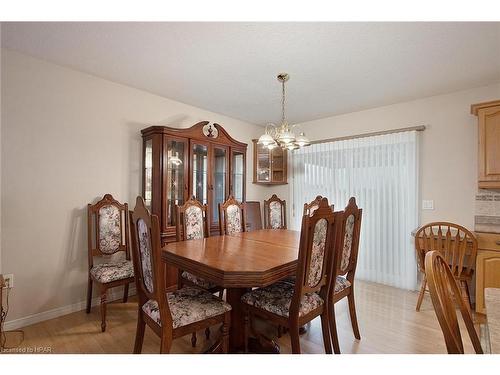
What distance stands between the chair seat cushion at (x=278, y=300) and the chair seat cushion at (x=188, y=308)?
0.20 m

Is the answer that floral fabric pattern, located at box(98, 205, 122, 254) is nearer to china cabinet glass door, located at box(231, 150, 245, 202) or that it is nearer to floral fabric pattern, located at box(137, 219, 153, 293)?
floral fabric pattern, located at box(137, 219, 153, 293)

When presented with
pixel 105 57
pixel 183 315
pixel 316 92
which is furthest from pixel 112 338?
pixel 316 92

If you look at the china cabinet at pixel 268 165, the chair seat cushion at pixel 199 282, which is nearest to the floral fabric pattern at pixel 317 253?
the chair seat cushion at pixel 199 282

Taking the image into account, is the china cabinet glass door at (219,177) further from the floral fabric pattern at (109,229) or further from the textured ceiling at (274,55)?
the floral fabric pattern at (109,229)

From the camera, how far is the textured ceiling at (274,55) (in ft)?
6.01

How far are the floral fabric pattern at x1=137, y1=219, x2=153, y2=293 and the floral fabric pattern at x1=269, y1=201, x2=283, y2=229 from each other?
238 centimetres

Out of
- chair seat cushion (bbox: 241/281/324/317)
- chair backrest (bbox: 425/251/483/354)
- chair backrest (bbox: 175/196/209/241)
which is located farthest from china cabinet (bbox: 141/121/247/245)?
chair backrest (bbox: 425/251/483/354)

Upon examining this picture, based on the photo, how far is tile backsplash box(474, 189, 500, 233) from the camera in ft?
8.86

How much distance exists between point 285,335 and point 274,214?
1.88 meters

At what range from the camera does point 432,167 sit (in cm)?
308

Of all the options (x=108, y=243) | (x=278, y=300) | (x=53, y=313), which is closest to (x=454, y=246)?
(x=278, y=300)

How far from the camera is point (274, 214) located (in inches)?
150

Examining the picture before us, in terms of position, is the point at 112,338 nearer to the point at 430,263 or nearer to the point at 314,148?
the point at 430,263
